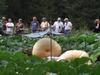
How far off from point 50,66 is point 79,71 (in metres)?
0.32

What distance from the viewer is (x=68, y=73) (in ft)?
13.7

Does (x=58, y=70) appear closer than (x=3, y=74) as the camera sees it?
No

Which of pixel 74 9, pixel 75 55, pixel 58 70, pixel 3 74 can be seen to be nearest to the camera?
pixel 3 74

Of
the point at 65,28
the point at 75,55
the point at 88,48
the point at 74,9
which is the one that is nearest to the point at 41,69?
the point at 75,55

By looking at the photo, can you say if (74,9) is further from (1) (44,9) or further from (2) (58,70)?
(2) (58,70)

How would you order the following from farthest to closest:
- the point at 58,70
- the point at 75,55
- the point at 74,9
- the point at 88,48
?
1. the point at 74,9
2. the point at 88,48
3. the point at 75,55
4. the point at 58,70

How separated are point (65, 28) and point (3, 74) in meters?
18.5

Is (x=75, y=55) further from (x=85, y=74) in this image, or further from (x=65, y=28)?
(x=65, y=28)

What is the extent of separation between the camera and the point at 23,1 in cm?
6109

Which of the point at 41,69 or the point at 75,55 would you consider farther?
the point at 75,55

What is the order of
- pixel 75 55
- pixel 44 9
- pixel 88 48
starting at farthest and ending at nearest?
1. pixel 44 9
2. pixel 88 48
3. pixel 75 55

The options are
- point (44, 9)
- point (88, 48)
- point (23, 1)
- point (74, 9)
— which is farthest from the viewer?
point (23, 1)

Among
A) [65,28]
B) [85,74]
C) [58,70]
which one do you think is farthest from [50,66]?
[65,28]

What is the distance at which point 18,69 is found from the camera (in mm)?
4488
